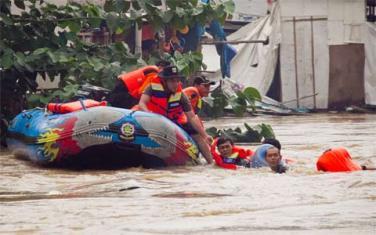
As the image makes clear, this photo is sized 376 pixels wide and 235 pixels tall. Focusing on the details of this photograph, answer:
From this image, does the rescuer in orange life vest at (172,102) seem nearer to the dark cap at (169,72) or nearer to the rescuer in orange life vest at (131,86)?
the dark cap at (169,72)

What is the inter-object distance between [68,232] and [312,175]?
15.7 feet

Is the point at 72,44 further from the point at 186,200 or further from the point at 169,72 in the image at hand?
the point at 186,200

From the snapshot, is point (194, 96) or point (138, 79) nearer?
point (138, 79)

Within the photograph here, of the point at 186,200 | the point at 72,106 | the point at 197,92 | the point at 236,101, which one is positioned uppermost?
the point at 197,92

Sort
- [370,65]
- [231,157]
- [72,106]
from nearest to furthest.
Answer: [72,106]
[231,157]
[370,65]

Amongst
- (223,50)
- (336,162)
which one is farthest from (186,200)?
(223,50)

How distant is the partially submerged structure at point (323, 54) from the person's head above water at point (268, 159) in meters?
14.0

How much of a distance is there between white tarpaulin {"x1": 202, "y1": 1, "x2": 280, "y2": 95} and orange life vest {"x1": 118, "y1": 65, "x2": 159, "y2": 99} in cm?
1317

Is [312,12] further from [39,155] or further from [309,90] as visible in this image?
[39,155]

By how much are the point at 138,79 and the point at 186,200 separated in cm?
479

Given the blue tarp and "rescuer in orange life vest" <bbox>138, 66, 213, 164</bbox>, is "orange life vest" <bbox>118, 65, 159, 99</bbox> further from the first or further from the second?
the blue tarp

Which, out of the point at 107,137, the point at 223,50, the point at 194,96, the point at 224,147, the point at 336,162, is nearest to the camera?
the point at 336,162

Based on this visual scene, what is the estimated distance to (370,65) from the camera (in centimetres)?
2783

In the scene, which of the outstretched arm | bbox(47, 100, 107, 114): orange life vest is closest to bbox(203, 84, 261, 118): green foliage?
the outstretched arm
